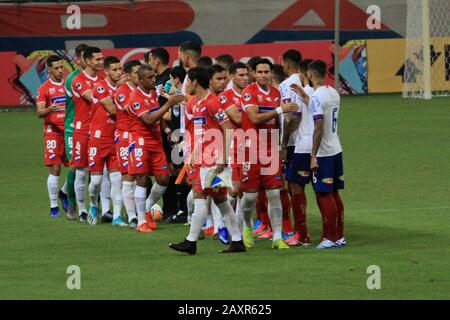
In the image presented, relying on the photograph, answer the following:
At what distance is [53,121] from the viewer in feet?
55.1

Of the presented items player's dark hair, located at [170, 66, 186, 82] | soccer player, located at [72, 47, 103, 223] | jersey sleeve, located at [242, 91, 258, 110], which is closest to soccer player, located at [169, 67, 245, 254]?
jersey sleeve, located at [242, 91, 258, 110]

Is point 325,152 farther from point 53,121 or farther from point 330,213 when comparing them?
point 53,121

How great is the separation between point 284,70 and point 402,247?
9.02 ft

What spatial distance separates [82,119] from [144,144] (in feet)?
5.21

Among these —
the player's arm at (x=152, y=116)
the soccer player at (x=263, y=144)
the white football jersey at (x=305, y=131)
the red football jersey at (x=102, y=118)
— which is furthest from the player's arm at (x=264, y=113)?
the red football jersey at (x=102, y=118)

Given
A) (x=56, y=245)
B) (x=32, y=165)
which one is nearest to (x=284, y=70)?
(x=56, y=245)

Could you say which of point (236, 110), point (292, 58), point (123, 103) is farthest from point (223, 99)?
point (123, 103)

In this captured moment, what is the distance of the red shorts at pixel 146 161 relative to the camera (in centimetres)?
1504

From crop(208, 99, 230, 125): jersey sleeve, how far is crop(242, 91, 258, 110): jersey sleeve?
1.38ft

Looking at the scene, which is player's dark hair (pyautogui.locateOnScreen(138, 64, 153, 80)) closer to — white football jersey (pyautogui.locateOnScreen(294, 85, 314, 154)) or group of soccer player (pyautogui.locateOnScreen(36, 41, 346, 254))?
group of soccer player (pyautogui.locateOnScreen(36, 41, 346, 254))

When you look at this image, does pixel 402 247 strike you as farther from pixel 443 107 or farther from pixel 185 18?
pixel 185 18

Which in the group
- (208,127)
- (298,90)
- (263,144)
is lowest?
(263,144)

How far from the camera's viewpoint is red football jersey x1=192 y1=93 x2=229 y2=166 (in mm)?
12906

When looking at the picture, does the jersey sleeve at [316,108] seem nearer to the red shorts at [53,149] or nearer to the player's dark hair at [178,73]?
the player's dark hair at [178,73]
